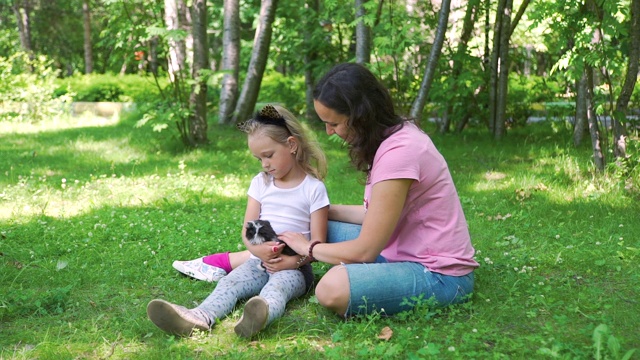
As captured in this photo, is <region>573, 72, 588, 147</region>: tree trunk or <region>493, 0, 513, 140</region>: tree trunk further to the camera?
<region>493, 0, 513, 140</region>: tree trunk

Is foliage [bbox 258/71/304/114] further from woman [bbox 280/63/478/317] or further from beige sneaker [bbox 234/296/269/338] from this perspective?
beige sneaker [bbox 234/296/269/338]

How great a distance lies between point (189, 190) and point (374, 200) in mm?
3478

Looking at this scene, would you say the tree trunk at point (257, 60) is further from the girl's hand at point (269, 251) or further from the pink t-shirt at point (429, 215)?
the pink t-shirt at point (429, 215)

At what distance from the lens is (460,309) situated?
3.49m

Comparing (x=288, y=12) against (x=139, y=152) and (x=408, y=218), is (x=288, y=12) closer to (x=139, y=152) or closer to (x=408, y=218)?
(x=139, y=152)

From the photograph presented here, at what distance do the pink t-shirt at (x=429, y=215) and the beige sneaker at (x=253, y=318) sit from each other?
783 millimetres

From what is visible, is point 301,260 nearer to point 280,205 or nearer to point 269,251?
point 269,251

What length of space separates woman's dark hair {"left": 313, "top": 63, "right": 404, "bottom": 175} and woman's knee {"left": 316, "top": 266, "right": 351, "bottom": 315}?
0.57 meters

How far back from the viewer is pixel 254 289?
3.76m

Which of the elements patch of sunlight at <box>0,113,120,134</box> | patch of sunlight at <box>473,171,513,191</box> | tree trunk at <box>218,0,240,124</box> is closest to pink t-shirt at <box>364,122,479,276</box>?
patch of sunlight at <box>473,171,513,191</box>

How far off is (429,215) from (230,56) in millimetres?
7637

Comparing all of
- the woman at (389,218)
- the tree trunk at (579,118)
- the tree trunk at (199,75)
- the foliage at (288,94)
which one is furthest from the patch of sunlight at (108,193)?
the foliage at (288,94)

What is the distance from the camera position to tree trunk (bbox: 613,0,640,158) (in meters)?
5.84

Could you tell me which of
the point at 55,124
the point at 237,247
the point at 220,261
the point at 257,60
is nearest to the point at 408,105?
the point at 257,60
